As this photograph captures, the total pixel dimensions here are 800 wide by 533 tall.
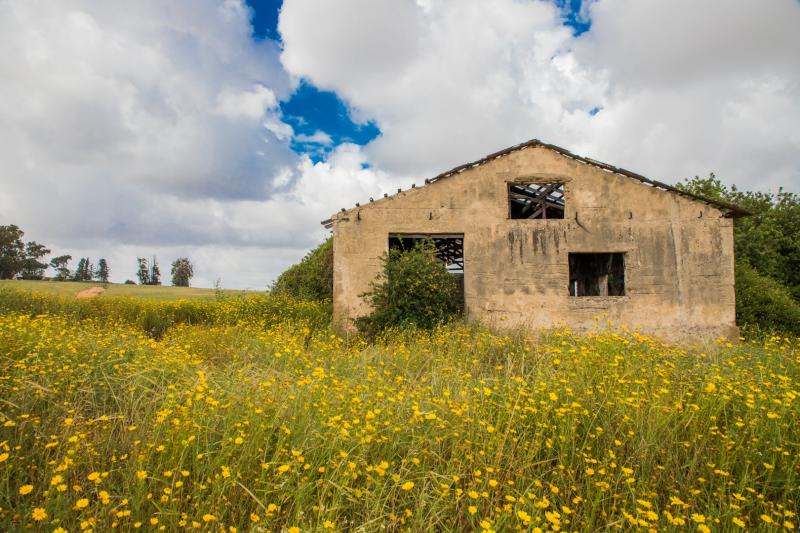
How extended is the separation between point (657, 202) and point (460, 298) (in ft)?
20.0

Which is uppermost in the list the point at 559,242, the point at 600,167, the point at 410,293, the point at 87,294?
the point at 600,167

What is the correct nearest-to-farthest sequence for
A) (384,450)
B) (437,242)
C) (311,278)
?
(384,450), (437,242), (311,278)

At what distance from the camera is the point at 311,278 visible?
62.4 feet

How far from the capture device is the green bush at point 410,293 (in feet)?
36.1

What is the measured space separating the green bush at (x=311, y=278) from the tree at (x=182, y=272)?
55072mm

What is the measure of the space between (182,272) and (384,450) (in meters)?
74.9

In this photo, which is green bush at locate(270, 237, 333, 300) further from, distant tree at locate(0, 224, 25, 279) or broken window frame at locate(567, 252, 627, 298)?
distant tree at locate(0, 224, 25, 279)

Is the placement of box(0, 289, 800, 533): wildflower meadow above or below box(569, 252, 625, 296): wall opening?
below

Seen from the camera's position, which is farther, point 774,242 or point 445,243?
point 774,242

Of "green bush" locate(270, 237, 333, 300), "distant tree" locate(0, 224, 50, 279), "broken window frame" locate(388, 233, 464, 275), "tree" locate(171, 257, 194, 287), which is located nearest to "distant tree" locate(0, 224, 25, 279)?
"distant tree" locate(0, 224, 50, 279)

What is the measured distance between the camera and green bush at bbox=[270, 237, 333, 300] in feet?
59.8

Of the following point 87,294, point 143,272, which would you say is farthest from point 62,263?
point 87,294

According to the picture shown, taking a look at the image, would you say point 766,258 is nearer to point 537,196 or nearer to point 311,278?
point 537,196

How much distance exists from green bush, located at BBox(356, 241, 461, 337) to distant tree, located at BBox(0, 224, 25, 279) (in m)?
56.0
